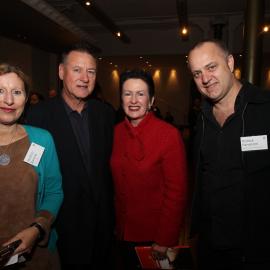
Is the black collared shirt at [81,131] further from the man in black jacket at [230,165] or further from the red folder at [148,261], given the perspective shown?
the man in black jacket at [230,165]

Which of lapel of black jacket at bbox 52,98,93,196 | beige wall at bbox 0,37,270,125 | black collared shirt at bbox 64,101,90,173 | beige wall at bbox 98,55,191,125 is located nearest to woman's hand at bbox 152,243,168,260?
lapel of black jacket at bbox 52,98,93,196

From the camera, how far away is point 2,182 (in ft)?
5.19

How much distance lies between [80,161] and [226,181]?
968 millimetres

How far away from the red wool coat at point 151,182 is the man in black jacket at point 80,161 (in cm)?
14

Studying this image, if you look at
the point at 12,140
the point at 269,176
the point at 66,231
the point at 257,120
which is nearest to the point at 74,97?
the point at 12,140

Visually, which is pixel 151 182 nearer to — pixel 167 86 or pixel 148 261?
pixel 148 261

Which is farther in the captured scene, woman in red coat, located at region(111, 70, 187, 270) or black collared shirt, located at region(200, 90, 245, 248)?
woman in red coat, located at region(111, 70, 187, 270)

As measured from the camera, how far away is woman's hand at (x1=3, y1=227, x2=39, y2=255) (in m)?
1.53

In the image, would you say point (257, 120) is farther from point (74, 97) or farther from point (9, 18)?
point (9, 18)

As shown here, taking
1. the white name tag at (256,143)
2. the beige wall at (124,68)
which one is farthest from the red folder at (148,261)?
the beige wall at (124,68)

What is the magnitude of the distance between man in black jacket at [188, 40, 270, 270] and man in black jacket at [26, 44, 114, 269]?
0.70 meters

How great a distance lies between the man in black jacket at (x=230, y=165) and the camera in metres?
1.73

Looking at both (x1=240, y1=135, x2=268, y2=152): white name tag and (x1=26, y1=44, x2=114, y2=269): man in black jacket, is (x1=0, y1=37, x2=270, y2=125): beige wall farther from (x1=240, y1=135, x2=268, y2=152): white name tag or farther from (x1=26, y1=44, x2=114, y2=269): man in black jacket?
(x1=240, y1=135, x2=268, y2=152): white name tag

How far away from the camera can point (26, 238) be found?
5.14 feet
